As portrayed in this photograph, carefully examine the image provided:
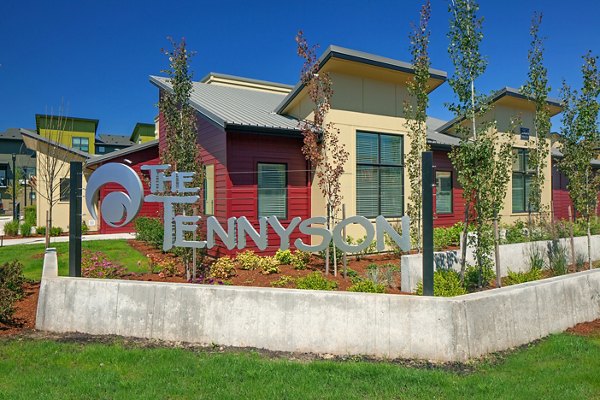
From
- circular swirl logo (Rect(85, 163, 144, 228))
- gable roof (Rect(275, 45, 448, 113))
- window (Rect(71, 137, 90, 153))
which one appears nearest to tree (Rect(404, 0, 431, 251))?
gable roof (Rect(275, 45, 448, 113))

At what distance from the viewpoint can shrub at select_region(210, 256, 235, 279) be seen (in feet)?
30.9

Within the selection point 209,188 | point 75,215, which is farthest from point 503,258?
point 75,215

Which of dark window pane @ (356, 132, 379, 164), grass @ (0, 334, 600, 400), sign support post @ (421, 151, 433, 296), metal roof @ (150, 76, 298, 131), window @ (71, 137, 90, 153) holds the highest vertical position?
window @ (71, 137, 90, 153)

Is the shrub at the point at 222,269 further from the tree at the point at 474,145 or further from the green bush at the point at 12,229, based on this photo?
the green bush at the point at 12,229

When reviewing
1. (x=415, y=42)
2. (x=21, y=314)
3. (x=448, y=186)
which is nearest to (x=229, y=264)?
(x=21, y=314)

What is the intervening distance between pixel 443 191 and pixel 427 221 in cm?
1079

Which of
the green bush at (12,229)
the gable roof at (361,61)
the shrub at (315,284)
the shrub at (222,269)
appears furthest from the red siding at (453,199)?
the green bush at (12,229)

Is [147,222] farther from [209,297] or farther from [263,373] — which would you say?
[263,373]

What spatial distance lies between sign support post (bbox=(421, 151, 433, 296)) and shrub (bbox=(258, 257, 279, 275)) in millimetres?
4565

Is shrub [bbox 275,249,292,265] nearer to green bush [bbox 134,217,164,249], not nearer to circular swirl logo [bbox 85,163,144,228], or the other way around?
circular swirl logo [bbox 85,163,144,228]

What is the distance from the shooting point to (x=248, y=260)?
34.4 ft

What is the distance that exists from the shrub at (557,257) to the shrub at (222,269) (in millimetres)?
7816

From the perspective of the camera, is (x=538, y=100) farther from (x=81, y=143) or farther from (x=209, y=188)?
(x=81, y=143)

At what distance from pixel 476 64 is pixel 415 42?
4058 mm
